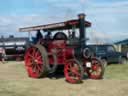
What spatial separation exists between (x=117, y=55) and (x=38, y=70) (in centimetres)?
1050

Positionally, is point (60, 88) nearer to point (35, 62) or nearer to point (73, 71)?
point (73, 71)

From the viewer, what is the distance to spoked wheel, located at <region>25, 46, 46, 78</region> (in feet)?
51.1

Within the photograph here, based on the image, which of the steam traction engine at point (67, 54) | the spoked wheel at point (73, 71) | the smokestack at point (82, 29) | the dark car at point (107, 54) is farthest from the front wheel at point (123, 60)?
the spoked wheel at point (73, 71)

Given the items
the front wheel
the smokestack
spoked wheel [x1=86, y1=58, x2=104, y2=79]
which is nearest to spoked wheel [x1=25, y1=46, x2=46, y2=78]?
the smokestack

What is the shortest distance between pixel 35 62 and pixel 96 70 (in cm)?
267

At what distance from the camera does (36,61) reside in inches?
627

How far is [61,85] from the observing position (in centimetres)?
1334

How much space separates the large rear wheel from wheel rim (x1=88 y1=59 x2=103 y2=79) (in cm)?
194

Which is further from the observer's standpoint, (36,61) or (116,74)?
(116,74)

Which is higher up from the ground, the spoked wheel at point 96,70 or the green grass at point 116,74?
the spoked wheel at point 96,70

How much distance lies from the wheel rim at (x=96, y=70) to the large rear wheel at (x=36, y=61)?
6.38 feet

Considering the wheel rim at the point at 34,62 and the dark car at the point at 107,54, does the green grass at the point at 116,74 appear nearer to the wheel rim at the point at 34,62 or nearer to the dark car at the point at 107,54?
the wheel rim at the point at 34,62

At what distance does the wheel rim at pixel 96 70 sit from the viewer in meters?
15.1

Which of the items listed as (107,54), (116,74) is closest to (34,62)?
(116,74)
